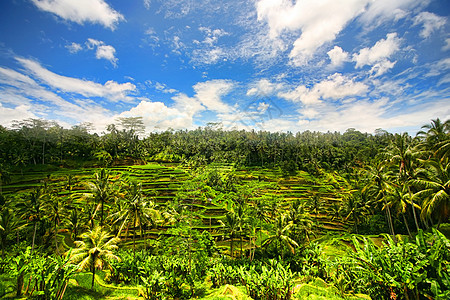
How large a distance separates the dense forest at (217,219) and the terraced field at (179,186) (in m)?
0.36

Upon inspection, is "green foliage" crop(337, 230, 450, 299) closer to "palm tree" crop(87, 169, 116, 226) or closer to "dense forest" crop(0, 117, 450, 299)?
"dense forest" crop(0, 117, 450, 299)

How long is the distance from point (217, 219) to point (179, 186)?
39.7ft

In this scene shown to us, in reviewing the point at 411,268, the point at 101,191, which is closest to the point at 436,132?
the point at 411,268

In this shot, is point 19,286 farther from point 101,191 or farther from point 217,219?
point 217,219

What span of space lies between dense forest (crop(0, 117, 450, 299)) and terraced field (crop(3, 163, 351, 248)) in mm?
358

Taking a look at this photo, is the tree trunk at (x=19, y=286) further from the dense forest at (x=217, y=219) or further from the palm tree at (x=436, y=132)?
the palm tree at (x=436, y=132)

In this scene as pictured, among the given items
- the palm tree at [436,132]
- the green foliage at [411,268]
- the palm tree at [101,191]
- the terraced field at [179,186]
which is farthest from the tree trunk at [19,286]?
the palm tree at [436,132]

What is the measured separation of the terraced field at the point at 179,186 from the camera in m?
39.0

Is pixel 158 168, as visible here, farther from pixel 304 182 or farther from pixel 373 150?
pixel 373 150

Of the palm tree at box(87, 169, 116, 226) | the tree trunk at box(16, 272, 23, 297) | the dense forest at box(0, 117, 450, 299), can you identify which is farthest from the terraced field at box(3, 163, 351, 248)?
the tree trunk at box(16, 272, 23, 297)

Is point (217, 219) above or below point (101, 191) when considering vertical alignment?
below

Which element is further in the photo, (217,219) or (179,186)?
(179,186)

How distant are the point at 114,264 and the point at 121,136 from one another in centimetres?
6945

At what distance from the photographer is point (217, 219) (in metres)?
39.1
